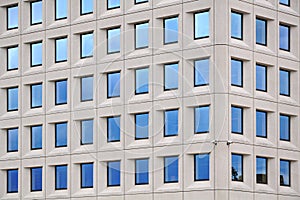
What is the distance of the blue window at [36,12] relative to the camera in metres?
71.9

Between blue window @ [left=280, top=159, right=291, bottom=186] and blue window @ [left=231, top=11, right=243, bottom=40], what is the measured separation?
28.1 feet

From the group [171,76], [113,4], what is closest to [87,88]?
[113,4]

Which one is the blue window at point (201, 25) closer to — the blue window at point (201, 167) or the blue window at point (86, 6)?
the blue window at point (201, 167)

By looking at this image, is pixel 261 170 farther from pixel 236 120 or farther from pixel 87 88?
pixel 87 88

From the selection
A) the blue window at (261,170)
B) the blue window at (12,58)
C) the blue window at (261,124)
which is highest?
the blue window at (12,58)

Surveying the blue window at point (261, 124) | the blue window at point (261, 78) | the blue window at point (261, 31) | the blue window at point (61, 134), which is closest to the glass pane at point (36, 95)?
the blue window at point (61, 134)

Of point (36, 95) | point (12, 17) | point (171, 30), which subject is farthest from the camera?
point (12, 17)

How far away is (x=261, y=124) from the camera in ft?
211

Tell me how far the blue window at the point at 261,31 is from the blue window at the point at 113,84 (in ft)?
30.3

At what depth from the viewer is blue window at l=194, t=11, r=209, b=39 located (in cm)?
6263

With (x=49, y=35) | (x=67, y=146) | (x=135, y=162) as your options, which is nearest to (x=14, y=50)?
(x=49, y=35)

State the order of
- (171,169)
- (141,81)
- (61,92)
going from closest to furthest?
(171,169), (141,81), (61,92)

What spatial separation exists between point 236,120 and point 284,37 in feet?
24.4

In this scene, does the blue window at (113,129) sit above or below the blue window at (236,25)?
below
